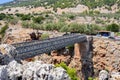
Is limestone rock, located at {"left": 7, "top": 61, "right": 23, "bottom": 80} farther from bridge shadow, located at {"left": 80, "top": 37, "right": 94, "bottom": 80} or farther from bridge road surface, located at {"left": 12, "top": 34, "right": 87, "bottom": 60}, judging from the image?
bridge shadow, located at {"left": 80, "top": 37, "right": 94, "bottom": 80}

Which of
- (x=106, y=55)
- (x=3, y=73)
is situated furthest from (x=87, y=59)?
(x=3, y=73)

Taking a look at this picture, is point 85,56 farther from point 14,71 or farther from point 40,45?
point 14,71

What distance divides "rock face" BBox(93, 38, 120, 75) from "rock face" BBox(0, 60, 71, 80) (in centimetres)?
5038

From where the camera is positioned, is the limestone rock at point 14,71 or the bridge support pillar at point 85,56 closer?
the limestone rock at point 14,71

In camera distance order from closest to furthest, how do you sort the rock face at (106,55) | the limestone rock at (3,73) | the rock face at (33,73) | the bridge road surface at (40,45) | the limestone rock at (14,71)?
the limestone rock at (3,73), the rock face at (33,73), the limestone rock at (14,71), the bridge road surface at (40,45), the rock face at (106,55)

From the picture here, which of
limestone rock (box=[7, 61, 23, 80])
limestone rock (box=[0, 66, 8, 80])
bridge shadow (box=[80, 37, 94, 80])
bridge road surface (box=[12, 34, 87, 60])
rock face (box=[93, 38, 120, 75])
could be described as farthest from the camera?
bridge shadow (box=[80, 37, 94, 80])

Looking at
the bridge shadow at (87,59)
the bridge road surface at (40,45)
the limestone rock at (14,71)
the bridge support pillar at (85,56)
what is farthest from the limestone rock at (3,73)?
the bridge shadow at (87,59)

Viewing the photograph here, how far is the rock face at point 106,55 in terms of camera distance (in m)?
80.2

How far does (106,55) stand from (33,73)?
52.5m

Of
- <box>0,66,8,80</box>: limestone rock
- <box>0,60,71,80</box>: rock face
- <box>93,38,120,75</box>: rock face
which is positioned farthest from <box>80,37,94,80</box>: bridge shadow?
<box>0,66,8,80</box>: limestone rock

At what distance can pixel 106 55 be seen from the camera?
8150 centimetres

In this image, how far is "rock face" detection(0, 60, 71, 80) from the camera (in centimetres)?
2975

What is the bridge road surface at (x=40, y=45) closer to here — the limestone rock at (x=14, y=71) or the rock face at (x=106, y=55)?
the rock face at (x=106, y=55)

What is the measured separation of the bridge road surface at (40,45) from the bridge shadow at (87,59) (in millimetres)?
1446
